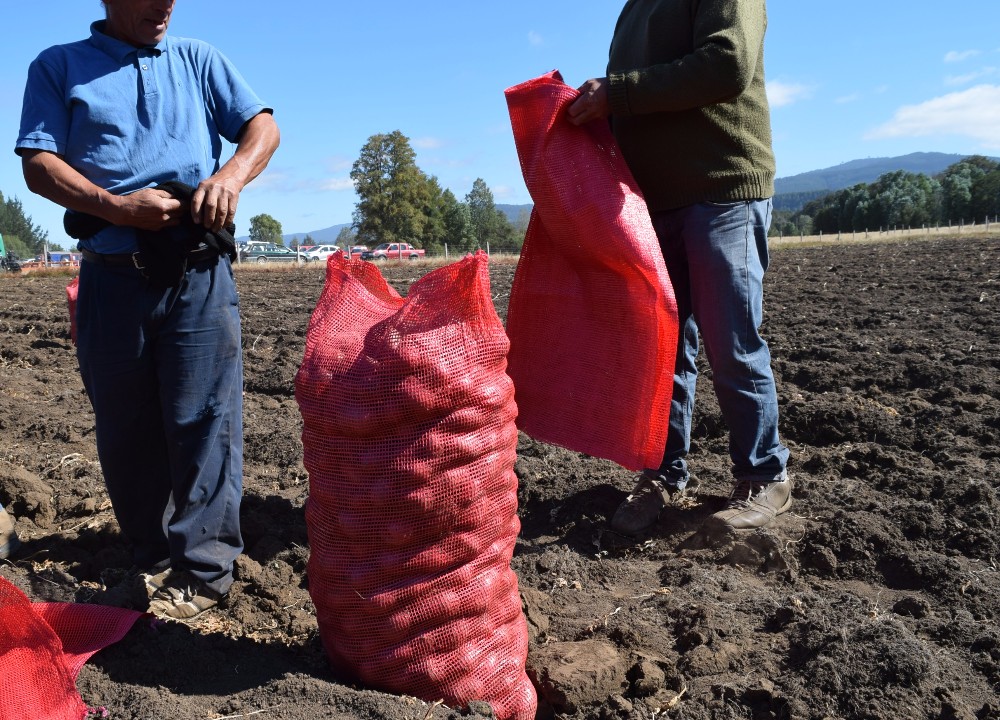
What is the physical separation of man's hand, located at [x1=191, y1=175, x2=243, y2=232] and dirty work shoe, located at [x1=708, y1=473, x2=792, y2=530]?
1.92 meters

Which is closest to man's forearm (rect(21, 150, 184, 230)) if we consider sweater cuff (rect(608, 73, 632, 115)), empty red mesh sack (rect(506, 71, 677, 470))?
empty red mesh sack (rect(506, 71, 677, 470))

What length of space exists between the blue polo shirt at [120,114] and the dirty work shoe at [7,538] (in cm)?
115

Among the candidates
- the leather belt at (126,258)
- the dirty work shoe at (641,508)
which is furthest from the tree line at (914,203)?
the leather belt at (126,258)

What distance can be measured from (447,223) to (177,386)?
5750cm

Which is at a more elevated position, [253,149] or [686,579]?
[253,149]

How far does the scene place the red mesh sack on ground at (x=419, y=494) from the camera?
1801mm

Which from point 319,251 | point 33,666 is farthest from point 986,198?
point 33,666

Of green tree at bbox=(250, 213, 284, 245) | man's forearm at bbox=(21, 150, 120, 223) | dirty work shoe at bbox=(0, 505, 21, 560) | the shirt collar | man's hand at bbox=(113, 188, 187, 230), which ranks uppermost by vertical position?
→ green tree at bbox=(250, 213, 284, 245)

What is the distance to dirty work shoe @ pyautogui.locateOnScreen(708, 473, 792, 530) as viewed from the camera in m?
2.89

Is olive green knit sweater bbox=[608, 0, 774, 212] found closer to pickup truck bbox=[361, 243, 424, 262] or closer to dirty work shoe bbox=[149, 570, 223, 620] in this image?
dirty work shoe bbox=[149, 570, 223, 620]

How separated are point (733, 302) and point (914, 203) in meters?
79.8

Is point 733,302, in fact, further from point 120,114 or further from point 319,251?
point 319,251

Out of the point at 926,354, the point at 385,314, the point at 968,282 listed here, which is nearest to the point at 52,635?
the point at 385,314

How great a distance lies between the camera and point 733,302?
287cm
